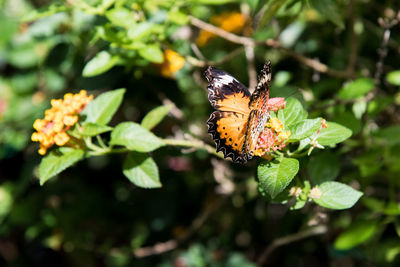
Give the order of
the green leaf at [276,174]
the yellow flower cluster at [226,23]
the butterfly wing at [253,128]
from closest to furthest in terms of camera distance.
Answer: the green leaf at [276,174]
the butterfly wing at [253,128]
the yellow flower cluster at [226,23]

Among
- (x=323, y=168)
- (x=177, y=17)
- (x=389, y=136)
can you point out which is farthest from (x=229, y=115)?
(x=389, y=136)

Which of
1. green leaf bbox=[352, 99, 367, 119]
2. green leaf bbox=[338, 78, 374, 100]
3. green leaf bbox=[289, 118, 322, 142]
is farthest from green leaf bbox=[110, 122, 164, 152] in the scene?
green leaf bbox=[352, 99, 367, 119]

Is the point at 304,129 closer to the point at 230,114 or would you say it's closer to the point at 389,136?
the point at 230,114

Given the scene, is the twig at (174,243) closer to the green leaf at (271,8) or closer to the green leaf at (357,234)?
the green leaf at (357,234)

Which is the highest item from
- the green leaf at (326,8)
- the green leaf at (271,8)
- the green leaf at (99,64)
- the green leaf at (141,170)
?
the green leaf at (271,8)

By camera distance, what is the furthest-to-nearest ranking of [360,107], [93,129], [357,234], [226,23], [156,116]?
1. [226,23]
2. [360,107]
3. [357,234]
4. [156,116]
5. [93,129]

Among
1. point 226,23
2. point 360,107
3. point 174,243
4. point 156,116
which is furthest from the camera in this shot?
point 226,23

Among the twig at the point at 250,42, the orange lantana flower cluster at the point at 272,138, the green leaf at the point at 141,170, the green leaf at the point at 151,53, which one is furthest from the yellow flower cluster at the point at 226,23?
the orange lantana flower cluster at the point at 272,138
